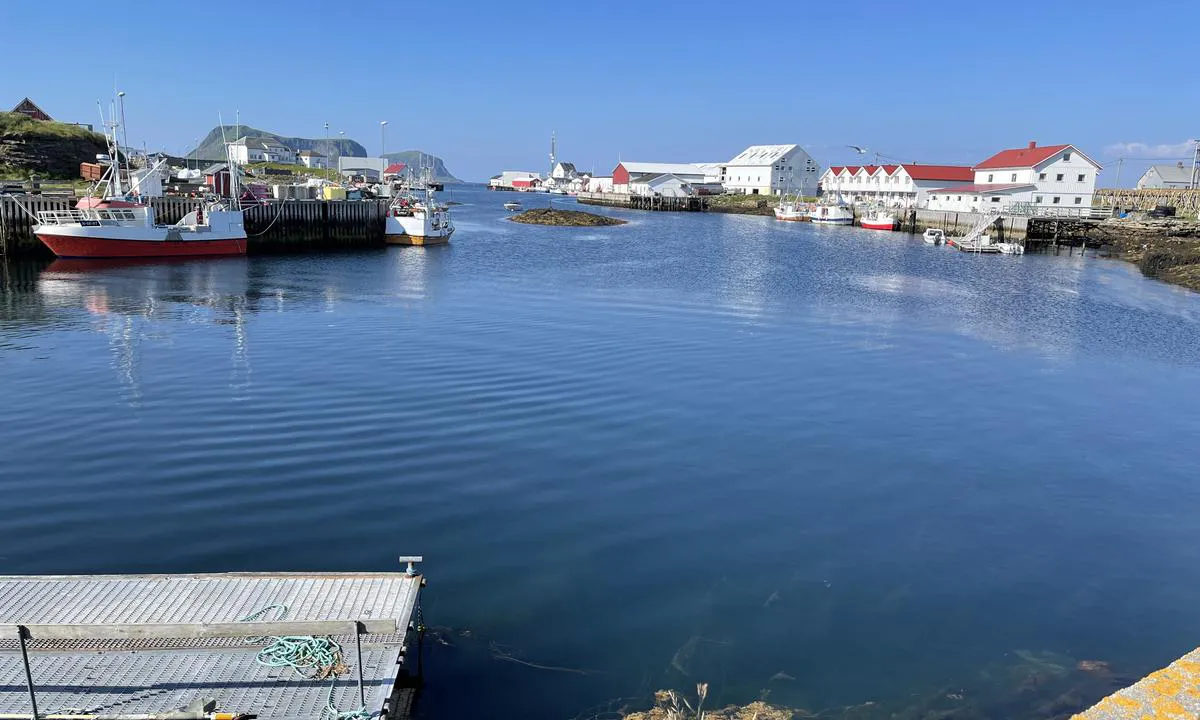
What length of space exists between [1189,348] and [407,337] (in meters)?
24.1

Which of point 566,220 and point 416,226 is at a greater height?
point 566,220

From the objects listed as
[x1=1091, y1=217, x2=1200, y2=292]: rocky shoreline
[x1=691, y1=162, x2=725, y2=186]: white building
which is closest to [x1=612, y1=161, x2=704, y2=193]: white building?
[x1=691, y1=162, x2=725, y2=186]: white building

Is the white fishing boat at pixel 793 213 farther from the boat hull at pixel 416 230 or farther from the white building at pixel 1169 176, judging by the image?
the boat hull at pixel 416 230

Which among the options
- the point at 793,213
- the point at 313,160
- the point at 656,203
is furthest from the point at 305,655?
the point at 313,160

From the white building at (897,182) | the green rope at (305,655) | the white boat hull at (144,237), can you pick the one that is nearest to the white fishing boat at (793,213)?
the white building at (897,182)

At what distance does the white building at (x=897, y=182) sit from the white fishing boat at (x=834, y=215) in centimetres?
684

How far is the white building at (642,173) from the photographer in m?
139

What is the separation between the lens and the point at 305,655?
→ 22.2 ft

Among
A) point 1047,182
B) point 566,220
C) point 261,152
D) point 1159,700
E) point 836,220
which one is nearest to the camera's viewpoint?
point 1159,700

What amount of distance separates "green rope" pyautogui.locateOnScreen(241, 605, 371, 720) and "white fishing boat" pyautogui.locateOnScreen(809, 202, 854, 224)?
90737 mm

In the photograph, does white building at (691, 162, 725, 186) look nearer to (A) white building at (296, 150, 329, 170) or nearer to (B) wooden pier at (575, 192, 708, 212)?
(B) wooden pier at (575, 192, 708, 212)

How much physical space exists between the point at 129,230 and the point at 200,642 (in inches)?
1636

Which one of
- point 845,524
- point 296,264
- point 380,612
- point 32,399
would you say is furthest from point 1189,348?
point 296,264

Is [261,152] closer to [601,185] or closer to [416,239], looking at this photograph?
[601,185]
